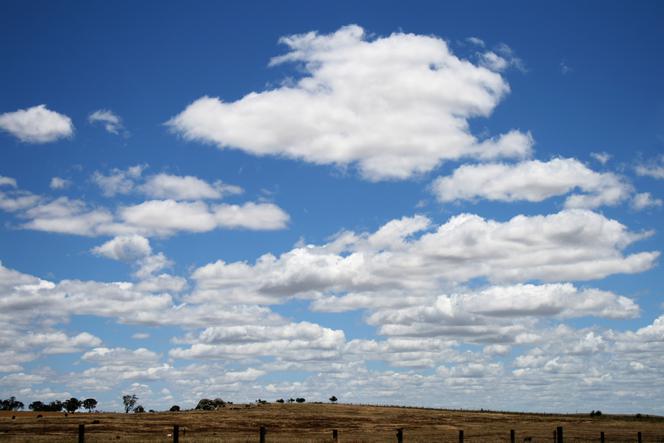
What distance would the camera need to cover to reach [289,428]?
3533 inches

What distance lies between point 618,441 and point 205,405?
100 metres

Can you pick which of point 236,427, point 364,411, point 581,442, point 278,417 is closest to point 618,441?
point 581,442

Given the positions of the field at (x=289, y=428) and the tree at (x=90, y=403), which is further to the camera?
the tree at (x=90, y=403)

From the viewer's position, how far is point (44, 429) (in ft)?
231

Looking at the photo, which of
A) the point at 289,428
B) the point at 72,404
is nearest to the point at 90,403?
the point at 72,404

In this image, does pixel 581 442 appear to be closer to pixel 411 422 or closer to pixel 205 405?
pixel 411 422

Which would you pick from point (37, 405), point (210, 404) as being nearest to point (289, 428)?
point (210, 404)

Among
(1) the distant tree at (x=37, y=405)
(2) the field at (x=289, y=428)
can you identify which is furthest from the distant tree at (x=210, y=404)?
(1) the distant tree at (x=37, y=405)

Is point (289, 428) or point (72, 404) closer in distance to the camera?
point (289, 428)

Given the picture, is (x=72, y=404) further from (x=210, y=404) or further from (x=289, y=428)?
(x=289, y=428)

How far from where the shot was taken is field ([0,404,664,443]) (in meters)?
60.8

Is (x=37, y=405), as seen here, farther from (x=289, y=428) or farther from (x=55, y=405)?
(x=289, y=428)

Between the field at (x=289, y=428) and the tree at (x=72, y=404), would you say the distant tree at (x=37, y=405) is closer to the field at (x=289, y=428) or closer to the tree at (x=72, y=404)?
the tree at (x=72, y=404)

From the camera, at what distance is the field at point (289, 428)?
60.8 meters
